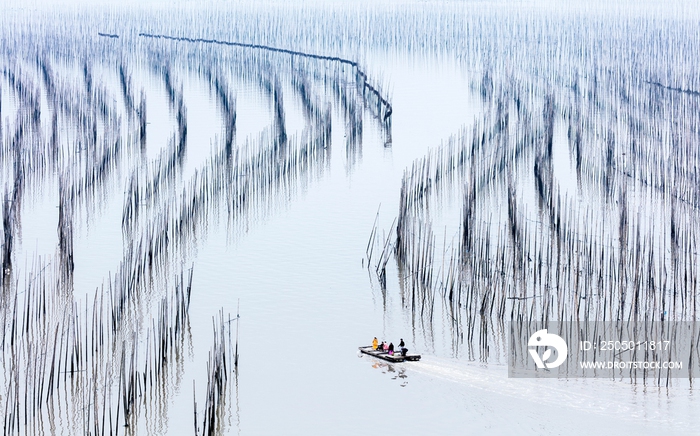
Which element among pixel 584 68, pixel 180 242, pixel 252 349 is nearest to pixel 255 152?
pixel 180 242

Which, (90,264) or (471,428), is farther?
(90,264)

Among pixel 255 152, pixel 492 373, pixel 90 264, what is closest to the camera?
pixel 492 373

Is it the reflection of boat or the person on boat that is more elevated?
the person on boat

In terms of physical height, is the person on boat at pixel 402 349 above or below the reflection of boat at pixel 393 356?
above

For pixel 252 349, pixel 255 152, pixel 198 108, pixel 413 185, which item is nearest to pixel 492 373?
pixel 252 349

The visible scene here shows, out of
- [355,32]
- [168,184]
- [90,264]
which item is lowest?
[90,264]

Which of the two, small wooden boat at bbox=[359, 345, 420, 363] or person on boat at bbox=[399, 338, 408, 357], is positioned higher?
person on boat at bbox=[399, 338, 408, 357]

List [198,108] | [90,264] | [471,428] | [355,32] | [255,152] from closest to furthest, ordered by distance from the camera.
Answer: [471,428]
[90,264]
[255,152]
[198,108]
[355,32]

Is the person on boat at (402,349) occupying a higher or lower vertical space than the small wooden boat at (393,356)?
higher

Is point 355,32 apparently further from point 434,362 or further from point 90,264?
point 434,362

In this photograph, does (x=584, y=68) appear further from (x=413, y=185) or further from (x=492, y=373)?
(x=492, y=373)

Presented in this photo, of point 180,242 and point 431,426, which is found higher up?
point 180,242
